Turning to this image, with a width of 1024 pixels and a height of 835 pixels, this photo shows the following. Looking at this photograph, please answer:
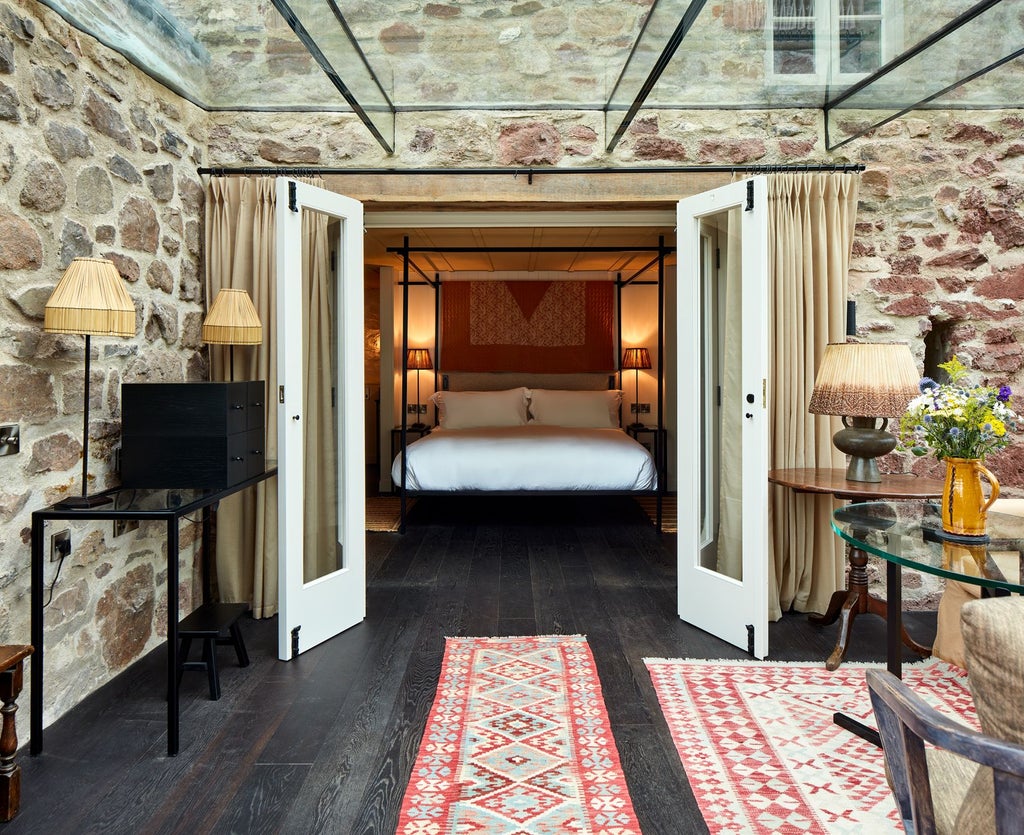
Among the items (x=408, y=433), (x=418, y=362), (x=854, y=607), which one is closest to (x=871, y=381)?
(x=854, y=607)

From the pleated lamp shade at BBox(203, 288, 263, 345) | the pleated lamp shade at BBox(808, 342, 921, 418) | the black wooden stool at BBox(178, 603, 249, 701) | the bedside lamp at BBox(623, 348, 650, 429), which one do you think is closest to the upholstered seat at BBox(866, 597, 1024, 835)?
the pleated lamp shade at BBox(808, 342, 921, 418)

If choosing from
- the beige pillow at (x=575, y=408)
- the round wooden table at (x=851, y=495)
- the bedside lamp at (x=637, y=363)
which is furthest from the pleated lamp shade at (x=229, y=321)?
the bedside lamp at (x=637, y=363)

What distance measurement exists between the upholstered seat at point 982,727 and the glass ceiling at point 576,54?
2.18 m

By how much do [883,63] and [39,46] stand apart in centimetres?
331

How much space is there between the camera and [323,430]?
3531 millimetres

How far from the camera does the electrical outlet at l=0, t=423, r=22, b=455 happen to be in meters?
2.31

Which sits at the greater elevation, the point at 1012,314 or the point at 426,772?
the point at 1012,314

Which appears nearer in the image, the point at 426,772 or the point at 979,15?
the point at 426,772

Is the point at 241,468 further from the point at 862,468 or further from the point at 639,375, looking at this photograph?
A: the point at 639,375

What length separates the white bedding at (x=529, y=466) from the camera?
559 cm

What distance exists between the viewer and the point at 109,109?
2.91 metres

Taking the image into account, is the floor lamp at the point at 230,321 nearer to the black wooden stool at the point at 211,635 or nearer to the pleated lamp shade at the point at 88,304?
the pleated lamp shade at the point at 88,304

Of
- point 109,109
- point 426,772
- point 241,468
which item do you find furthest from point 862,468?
point 109,109

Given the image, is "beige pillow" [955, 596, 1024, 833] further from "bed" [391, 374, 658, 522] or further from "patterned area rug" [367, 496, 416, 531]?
"patterned area rug" [367, 496, 416, 531]
